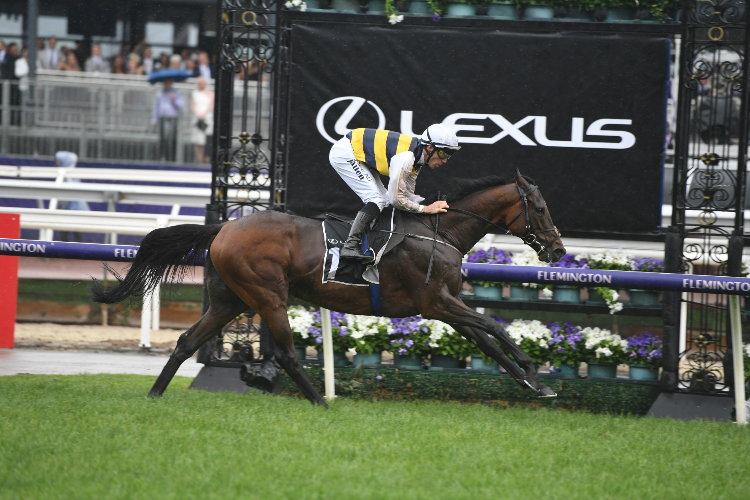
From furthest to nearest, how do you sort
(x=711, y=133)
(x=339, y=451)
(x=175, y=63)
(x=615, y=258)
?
(x=175, y=63)
(x=615, y=258)
(x=711, y=133)
(x=339, y=451)

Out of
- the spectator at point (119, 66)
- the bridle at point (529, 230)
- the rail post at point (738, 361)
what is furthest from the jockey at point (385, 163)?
the spectator at point (119, 66)

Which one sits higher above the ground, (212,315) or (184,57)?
(184,57)

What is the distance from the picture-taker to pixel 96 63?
16844mm

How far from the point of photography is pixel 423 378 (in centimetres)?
695

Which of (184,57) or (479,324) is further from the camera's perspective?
(184,57)

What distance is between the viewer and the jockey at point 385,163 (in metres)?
5.84

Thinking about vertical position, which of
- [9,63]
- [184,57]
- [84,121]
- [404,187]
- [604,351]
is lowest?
[604,351]

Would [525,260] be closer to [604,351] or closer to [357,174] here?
[604,351]

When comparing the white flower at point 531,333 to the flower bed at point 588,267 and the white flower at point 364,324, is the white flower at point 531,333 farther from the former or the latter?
the white flower at point 364,324

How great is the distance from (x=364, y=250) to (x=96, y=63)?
1272 cm

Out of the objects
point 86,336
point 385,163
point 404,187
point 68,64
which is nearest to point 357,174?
point 385,163

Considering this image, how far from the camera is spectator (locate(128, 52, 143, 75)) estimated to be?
16672 millimetres

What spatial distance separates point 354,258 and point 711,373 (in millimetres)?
3045

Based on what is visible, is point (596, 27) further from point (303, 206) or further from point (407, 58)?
point (303, 206)
